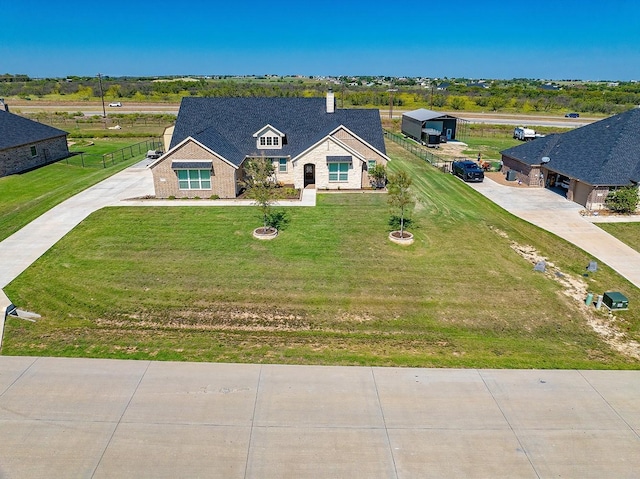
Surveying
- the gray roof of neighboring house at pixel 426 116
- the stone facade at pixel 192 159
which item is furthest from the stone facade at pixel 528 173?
A: the stone facade at pixel 192 159

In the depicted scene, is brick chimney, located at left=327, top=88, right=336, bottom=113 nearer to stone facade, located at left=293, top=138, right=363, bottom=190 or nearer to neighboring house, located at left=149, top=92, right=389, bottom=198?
neighboring house, located at left=149, top=92, right=389, bottom=198

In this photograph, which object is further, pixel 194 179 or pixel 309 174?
pixel 309 174

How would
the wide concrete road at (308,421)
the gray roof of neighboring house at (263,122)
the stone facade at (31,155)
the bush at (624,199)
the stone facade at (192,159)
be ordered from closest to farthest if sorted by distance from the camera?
the wide concrete road at (308,421)
the bush at (624,199)
the stone facade at (192,159)
the gray roof of neighboring house at (263,122)
the stone facade at (31,155)

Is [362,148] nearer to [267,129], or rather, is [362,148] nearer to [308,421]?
[267,129]

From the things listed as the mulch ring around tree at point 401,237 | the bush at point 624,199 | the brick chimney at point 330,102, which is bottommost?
the mulch ring around tree at point 401,237

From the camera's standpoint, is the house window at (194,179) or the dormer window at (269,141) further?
the dormer window at (269,141)

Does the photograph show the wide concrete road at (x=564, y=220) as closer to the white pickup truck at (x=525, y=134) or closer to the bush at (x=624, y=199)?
the bush at (x=624, y=199)

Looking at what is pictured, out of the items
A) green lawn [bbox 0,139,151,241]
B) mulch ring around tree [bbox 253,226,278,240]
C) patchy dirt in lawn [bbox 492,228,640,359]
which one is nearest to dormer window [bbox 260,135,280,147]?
mulch ring around tree [bbox 253,226,278,240]

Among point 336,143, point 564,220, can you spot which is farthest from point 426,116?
point 564,220
